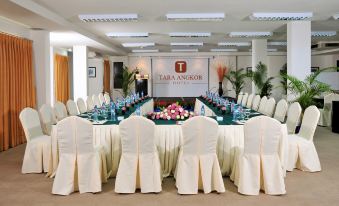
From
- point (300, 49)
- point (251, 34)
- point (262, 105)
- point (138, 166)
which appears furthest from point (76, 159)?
point (251, 34)

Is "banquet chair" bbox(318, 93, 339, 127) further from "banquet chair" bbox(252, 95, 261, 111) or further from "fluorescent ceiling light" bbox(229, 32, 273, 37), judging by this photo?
"fluorescent ceiling light" bbox(229, 32, 273, 37)

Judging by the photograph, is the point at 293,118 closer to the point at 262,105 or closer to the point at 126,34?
the point at 262,105

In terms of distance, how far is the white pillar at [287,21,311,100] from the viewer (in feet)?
27.2

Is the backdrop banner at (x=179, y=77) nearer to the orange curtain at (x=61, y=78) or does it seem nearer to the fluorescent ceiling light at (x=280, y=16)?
the orange curtain at (x=61, y=78)

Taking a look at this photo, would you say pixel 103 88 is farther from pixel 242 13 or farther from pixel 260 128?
pixel 260 128

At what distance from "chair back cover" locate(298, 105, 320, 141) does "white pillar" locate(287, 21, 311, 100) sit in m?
3.37

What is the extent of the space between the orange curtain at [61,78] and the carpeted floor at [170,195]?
Answer: 7538mm

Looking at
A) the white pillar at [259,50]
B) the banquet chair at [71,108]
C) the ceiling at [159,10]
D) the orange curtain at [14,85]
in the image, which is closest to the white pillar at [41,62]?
the orange curtain at [14,85]

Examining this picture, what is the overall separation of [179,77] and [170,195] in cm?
1378

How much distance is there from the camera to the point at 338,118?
8586 mm

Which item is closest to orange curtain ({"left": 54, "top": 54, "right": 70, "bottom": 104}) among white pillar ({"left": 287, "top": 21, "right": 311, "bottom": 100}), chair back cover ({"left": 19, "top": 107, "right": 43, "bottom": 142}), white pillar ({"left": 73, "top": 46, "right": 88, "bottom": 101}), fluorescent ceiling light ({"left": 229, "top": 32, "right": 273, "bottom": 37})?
white pillar ({"left": 73, "top": 46, "right": 88, "bottom": 101})

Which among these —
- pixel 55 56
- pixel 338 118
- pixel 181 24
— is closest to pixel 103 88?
pixel 55 56

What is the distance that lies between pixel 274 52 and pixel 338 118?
9.05m

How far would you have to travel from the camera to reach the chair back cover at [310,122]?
4.94 meters
